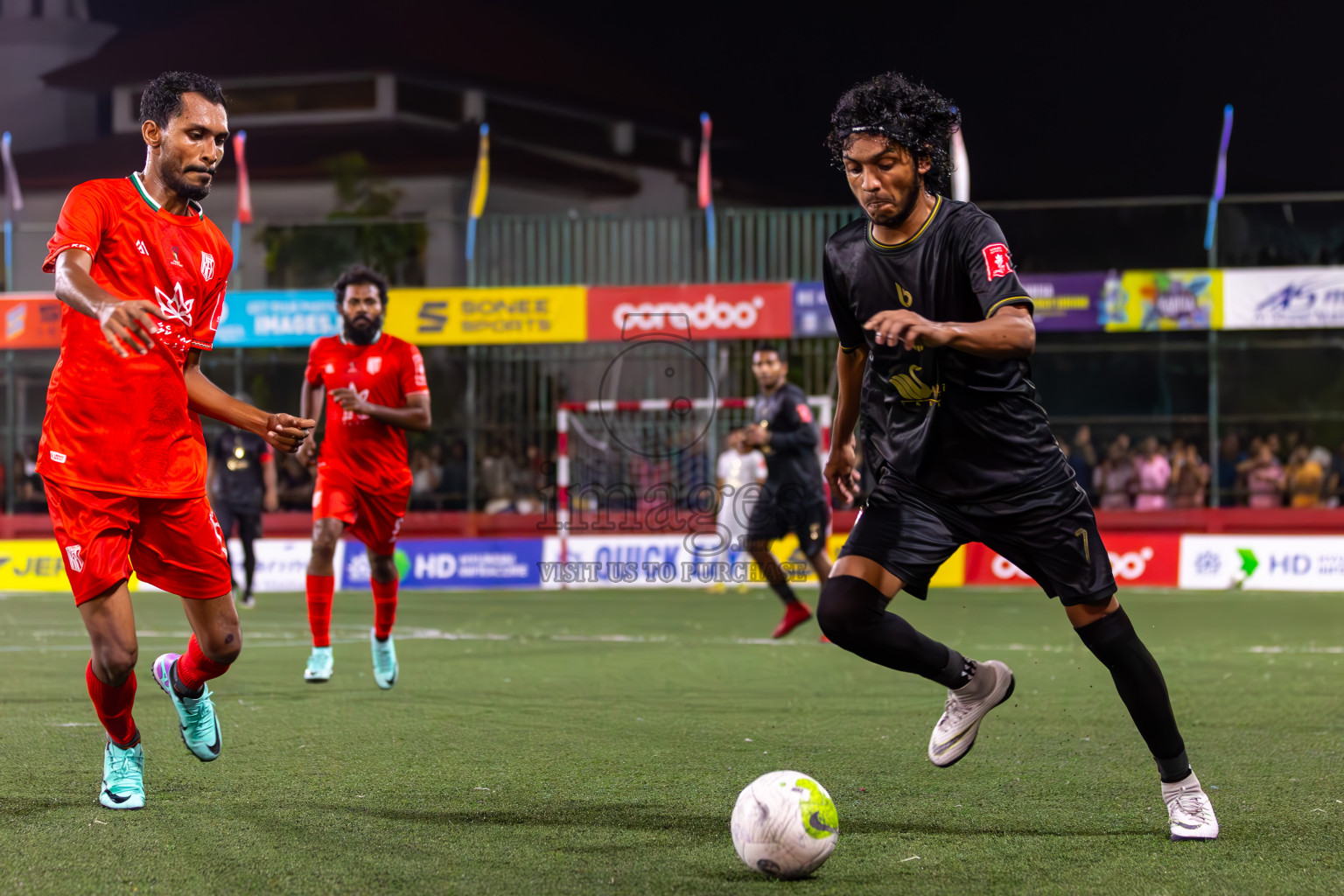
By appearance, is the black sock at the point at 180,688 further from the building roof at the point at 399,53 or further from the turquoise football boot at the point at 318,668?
the building roof at the point at 399,53

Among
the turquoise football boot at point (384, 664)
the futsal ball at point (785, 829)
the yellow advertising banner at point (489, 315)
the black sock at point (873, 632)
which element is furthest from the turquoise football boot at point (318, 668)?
the yellow advertising banner at point (489, 315)

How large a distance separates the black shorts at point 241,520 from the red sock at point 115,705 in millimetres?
9467

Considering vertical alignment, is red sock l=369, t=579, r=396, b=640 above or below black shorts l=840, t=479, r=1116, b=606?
below

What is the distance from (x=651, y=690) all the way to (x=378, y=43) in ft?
94.3

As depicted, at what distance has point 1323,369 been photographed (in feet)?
79.8

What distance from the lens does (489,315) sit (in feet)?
65.9

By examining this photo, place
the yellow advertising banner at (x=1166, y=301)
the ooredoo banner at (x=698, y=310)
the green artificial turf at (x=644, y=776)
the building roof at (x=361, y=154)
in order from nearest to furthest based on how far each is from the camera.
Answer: the green artificial turf at (x=644, y=776) < the yellow advertising banner at (x=1166, y=301) < the ooredoo banner at (x=698, y=310) < the building roof at (x=361, y=154)

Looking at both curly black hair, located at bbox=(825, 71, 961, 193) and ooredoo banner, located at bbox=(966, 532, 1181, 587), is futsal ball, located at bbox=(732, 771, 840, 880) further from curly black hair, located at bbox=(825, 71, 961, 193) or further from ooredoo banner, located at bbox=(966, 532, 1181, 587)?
ooredoo banner, located at bbox=(966, 532, 1181, 587)

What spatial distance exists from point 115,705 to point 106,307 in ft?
4.81

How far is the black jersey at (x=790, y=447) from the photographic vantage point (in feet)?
34.9

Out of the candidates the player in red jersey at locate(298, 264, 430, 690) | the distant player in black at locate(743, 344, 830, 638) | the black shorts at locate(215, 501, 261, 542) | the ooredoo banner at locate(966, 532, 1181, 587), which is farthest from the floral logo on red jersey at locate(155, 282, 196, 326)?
the ooredoo banner at locate(966, 532, 1181, 587)

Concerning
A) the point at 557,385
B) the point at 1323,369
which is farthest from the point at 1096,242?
the point at 557,385

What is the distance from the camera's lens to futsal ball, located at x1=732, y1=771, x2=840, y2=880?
3.54m

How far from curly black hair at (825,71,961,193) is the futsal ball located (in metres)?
1.95
